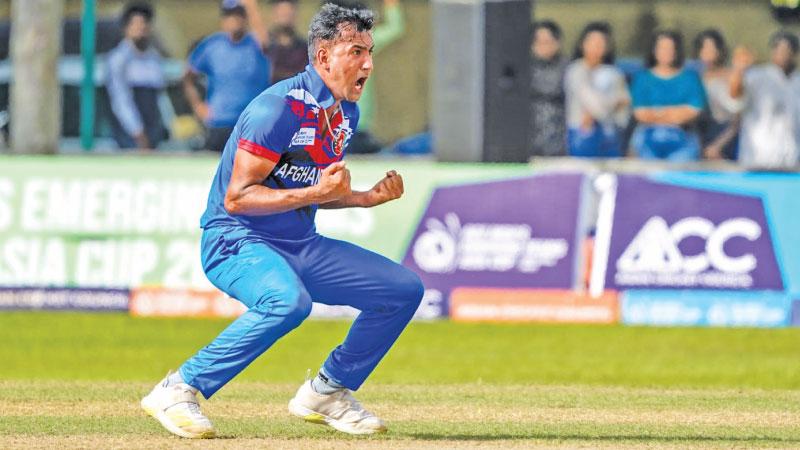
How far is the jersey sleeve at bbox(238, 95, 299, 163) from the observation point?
8.46 metres

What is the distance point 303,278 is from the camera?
8.91 m

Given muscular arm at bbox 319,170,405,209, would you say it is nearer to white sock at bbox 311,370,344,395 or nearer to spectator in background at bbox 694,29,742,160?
white sock at bbox 311,370,344,395

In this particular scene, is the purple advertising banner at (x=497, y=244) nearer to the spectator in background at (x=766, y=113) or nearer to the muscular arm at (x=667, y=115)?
the muscular arm at (x=667, y=115)

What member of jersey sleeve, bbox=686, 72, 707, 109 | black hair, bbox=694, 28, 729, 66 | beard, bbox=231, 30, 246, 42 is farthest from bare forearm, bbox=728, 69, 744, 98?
beard, bbox=231, 30, 246, 42

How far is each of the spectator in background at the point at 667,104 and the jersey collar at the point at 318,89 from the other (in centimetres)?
902

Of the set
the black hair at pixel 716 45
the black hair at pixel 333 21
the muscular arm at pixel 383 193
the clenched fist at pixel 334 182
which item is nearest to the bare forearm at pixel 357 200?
the muscular arm at pixel 383 193

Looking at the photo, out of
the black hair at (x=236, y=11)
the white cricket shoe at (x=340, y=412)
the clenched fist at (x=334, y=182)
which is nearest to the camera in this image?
the clenched fist at (x=334, y=182)

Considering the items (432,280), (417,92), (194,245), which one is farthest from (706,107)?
(417,92)

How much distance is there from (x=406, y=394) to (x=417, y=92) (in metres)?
15.4

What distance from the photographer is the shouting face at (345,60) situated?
341 inches

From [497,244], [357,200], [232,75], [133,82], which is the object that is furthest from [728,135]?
[357,200]

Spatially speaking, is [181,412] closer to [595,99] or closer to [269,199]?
[269,199]

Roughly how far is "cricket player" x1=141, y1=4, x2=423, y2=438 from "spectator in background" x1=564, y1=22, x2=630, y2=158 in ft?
28.1

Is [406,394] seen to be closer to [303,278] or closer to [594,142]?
[303,278]
